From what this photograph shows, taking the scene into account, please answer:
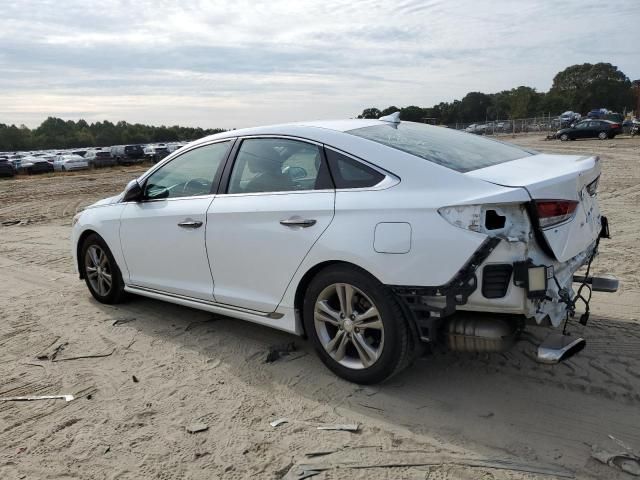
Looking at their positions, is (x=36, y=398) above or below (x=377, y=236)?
below

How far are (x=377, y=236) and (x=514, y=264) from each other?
30.5 inches

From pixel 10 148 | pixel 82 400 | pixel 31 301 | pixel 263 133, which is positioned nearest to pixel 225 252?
→ pixel 263 133

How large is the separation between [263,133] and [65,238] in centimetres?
720

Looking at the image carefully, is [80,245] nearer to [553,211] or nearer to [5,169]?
[553,211]

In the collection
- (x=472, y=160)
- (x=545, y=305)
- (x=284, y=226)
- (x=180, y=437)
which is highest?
(x=472, y=160)

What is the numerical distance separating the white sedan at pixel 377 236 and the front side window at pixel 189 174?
0.05 ft

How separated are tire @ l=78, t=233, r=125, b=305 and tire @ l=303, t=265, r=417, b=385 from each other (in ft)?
8.37

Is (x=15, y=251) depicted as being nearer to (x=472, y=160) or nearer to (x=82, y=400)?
(x=82, y=400)

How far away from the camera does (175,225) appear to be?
179 inches

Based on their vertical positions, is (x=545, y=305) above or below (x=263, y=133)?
below

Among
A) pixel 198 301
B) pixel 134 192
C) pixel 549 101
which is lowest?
pixel 198 301

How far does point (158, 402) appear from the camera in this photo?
142 inches

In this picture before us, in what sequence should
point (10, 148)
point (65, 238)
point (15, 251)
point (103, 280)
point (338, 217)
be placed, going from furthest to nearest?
point (10, 148), point (65, 238), point (15, 251), point (103, 280), point (338, 217)

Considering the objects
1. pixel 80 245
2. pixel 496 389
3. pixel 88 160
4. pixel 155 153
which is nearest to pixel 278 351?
pixel 496 389
